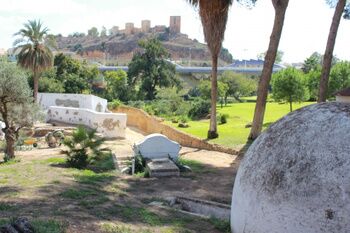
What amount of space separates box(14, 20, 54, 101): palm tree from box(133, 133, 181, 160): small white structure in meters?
24.4

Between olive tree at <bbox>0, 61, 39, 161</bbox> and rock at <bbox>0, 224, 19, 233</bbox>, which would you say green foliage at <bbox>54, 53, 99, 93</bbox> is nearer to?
olive tree at <bbox>0, 61, 39, 161</bbox>

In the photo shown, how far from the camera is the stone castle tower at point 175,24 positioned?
17875cm

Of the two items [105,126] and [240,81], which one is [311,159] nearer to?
[105,126]

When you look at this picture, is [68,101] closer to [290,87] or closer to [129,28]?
[290,87]

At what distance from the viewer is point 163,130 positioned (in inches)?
1193

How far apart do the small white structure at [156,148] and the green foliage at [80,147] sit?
1.55 metres

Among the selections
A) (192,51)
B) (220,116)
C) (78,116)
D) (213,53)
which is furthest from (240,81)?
(192,51)

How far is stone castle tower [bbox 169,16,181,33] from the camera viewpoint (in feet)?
586

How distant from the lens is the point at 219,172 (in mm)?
16219

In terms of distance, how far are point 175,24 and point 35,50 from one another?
142 meters

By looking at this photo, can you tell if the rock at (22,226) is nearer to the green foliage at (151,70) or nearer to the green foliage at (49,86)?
the green foliage at (49,86)

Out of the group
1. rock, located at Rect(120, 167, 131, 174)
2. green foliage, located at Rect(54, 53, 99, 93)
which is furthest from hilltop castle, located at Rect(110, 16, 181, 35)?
rock, located at Rect(120, 167, 131, 174)

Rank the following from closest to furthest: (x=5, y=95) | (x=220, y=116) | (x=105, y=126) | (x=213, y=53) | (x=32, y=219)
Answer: (x=32, y=219)
(x=5, y=95)
(x=213, y=53)
(x=105, y=126)
(x=220, y=116)

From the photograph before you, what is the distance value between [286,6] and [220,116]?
1793 cm
